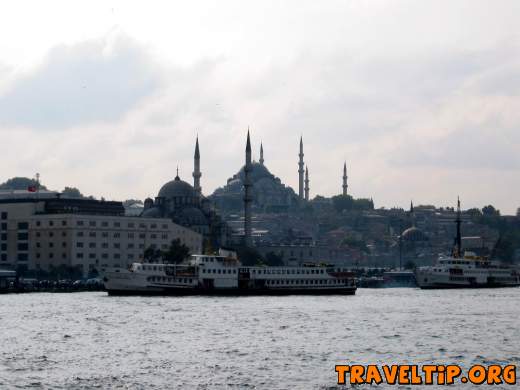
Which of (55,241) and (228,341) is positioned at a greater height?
(55,241)

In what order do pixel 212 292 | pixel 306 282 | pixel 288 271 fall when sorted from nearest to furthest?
pixel 212 292 < pixel 288 271 < pixel 306 282

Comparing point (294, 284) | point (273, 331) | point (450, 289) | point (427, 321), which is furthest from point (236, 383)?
point (450, 289)

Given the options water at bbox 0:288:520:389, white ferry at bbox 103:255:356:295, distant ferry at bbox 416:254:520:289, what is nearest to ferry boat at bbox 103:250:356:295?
white ferry at bbox 103:255:356:295

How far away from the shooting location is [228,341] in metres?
75.6

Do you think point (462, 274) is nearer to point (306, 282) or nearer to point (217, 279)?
point (306, 282)

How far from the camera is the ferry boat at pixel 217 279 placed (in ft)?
428

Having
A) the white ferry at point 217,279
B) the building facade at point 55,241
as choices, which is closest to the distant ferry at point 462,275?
the white ferry at point 217,279

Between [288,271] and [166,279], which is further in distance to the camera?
[288,271]

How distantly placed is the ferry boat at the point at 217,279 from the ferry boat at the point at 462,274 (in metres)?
28.9

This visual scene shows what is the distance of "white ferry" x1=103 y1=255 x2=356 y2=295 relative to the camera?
5133 inches

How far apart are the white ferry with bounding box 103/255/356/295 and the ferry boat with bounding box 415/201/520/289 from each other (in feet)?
93.4

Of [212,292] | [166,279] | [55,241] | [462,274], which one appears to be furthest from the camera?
[55,241]

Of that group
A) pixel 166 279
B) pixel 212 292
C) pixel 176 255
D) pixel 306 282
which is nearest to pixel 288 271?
pixel 306 282

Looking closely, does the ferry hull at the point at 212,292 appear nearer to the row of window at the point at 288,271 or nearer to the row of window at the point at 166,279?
the row of window at the point at 166,279
